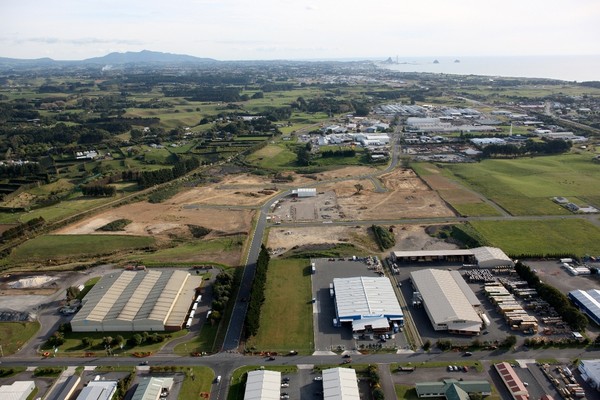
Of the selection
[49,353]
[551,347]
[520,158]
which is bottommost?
[49,353]

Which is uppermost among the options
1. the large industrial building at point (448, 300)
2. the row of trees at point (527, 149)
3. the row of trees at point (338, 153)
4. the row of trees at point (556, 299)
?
the row of trees at point (527, 149)

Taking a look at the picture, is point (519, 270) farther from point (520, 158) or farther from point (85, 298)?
point (520, 158)

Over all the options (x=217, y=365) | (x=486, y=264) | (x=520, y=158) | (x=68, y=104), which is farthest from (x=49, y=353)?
(x=68, y=104)

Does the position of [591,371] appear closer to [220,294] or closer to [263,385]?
[263,385]

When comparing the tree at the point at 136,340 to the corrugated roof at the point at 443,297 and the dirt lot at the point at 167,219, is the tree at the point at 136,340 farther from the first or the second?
the corrugated roof at the point at 443,297

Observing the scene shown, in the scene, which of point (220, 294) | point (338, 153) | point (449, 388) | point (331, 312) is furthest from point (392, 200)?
point (449, 388)

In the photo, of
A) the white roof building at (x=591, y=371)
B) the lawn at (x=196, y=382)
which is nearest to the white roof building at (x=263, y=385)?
the lawn at (x=196, y=382)
